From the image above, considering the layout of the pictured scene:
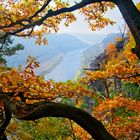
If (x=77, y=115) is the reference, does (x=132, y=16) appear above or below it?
above

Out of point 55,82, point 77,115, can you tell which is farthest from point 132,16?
point 55,82

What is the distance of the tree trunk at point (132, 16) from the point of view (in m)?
9.08

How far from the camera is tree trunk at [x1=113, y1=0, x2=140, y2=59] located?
9.08m

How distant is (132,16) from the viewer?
30.3 ft

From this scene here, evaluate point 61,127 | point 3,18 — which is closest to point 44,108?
point 3,18

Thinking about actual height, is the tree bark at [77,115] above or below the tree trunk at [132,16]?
below

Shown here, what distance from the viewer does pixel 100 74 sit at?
17.1 metres

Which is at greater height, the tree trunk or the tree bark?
the tree trunk

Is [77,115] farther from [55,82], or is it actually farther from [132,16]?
[55,82]

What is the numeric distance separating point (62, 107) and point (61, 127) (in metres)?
26.9

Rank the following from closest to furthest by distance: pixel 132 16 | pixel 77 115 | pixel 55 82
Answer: pixel 77 115
pixel 132 16
pixel 55 82

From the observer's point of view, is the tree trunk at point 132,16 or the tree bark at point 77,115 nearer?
the tree bark at point 77,115

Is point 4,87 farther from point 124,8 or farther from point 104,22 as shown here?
point 124,8

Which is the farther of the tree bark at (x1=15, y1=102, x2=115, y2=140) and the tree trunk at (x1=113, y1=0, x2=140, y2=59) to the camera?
the tree trunk at (x1=113, y1=0, x2=140, y2=59)
